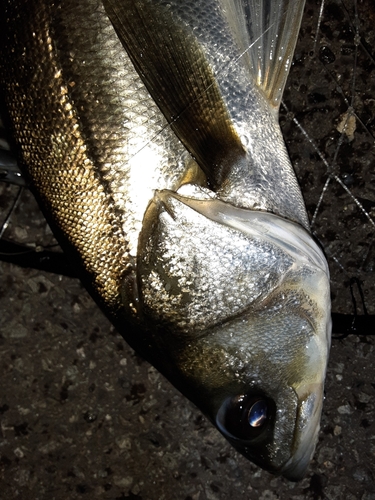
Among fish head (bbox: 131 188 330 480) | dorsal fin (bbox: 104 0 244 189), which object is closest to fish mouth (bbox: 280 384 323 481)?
fish head (bbox: 131 188 330 480)

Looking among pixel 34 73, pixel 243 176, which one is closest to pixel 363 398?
pixel 243 176

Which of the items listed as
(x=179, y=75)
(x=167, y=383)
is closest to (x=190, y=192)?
(x=179, y=75)

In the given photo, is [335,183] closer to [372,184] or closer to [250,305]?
[372,184]

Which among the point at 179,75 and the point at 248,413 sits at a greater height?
the point at 179,75

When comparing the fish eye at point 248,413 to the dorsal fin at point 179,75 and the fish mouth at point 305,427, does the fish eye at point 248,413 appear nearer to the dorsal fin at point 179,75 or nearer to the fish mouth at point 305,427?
the fish mouth at point 305,427

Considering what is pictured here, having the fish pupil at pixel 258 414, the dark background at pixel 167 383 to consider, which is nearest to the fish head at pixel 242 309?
the fish pupil at pixel 258 414

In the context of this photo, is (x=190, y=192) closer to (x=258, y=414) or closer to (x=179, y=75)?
(x=179, y=75)
